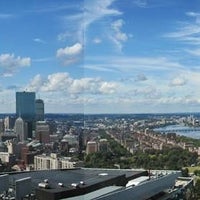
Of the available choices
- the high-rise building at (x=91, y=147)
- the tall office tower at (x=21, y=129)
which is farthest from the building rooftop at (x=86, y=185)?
the tall office tower at (x=21, y=129)

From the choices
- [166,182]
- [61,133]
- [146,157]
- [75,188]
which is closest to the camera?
[75,188]

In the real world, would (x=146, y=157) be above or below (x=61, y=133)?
below

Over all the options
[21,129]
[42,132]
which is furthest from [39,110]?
[21,129]

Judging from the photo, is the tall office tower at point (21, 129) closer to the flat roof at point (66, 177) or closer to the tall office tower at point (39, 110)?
the tall office tower at point (39, 110)

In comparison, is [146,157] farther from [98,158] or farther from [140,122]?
[98,158]

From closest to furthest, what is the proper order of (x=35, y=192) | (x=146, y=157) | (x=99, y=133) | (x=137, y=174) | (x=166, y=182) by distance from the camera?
(x=35, y=192) → (x=166, y=182) → (x=137, y=174) → (x=99, y=133) → (x=146, y=157)

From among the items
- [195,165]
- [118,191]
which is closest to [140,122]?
[195,165]

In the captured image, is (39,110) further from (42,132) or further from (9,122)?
(9,122)
